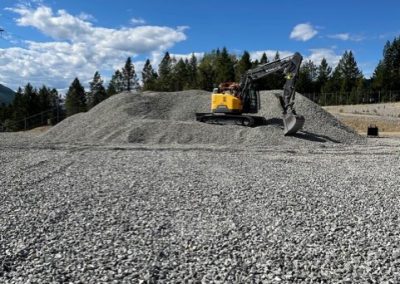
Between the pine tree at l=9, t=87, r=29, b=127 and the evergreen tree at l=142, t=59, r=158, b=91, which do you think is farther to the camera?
the evergreen tree at l=142, t=59, r=158, b=91

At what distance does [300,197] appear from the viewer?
9156 millimetres

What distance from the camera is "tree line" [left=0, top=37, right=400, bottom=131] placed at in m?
74.3

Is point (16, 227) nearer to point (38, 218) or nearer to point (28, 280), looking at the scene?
point (38, 218)

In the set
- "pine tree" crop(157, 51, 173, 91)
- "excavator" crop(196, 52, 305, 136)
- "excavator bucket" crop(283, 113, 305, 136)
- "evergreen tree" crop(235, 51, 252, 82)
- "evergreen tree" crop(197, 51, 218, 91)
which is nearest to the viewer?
"excavator bucket" crop(283, 113, 305, 136)

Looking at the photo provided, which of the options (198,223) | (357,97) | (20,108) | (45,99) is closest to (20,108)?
(20,108)

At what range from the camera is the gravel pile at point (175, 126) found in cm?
2209

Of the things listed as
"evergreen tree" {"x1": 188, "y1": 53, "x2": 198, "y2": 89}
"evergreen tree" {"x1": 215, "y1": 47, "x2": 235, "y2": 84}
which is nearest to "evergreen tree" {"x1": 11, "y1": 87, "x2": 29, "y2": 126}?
"evergreen tree" {"x1": 188, "y1": 53, "x2": 198, "y2": 89}

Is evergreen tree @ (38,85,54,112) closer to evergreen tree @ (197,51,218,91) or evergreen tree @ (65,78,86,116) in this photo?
evergreen tree @ (65,78,86,116)

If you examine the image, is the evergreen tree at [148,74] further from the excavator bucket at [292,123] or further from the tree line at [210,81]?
the excavator bucket at [292,123]

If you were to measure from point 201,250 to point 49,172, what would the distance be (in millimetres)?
7703

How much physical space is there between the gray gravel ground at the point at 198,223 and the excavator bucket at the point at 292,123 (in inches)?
282

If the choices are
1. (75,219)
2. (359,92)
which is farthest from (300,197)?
(359,92)

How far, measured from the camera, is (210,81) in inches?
2992

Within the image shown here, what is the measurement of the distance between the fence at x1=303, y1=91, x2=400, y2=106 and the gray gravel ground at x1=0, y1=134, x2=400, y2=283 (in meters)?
60.8
